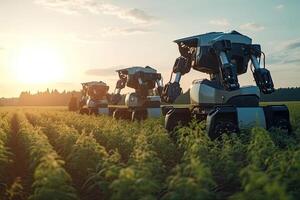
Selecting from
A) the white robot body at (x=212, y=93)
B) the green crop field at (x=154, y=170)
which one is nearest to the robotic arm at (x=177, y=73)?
the white robot body at (x=212, y=93)

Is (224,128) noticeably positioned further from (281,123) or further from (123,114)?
(123,114)

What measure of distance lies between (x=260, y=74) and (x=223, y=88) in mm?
1215

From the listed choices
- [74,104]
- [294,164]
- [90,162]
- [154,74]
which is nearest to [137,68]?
[154,74]

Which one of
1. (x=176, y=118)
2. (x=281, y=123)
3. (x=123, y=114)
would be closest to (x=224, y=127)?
(x=281, y=123)

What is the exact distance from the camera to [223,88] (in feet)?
48.5

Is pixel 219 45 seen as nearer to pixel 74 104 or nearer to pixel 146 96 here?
pixel 146 96

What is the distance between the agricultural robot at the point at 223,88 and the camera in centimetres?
1388

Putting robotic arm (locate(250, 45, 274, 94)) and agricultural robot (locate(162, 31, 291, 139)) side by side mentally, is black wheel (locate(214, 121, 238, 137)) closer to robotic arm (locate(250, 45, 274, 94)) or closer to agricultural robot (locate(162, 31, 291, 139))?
agricultural robot (locate(162, 31, 291, 139))

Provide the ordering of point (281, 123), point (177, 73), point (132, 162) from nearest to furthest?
point (132, 162), point (281, 123), point (177, 73)

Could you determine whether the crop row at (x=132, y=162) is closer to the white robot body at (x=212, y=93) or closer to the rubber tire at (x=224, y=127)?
the rubber tire at (x=224, y=127)

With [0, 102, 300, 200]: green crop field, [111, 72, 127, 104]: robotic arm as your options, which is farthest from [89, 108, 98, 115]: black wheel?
[0, 102, 300, 200]: green crop field

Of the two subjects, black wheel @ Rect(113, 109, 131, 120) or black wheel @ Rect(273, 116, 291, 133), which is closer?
black wheel @ Rect(273, 116, 291, 133)

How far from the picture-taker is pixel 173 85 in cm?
1570

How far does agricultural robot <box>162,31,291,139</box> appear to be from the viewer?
45.5 feet
